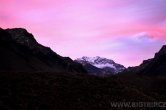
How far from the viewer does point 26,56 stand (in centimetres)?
14025

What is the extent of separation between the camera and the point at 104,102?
32.8 m

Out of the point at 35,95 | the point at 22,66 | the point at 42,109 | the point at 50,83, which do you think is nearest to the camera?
the point at 42,109

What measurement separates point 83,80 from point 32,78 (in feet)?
19.6

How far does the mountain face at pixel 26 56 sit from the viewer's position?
Result: 120375mm

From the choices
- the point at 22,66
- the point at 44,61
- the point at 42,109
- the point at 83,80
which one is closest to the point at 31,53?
the point at 44,61

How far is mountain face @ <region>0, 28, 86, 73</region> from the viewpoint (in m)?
120

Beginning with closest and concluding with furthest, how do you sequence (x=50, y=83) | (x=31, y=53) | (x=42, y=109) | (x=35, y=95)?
(x=42, y=109), (x=35, y=95), (x=50, y=83), (x=31, y=53)

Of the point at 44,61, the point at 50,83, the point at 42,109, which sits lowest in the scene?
the point at 42,109

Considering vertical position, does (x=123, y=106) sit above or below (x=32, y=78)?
below

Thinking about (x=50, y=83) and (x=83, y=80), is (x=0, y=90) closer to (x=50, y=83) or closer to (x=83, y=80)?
(x=50, y=83)

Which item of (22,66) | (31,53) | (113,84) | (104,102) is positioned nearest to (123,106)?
(104,102)

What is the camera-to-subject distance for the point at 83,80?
3909 centimetres

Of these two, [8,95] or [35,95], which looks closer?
[8,95]

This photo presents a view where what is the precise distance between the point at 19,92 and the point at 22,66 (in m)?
91.6
